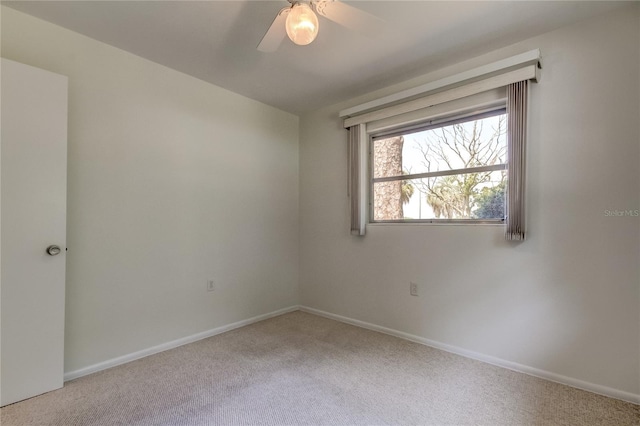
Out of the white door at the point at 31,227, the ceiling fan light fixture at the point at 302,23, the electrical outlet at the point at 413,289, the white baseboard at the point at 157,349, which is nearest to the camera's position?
the ceiling fan light fixture at the point at 302,23

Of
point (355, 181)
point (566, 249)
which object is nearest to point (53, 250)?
point (355, 181)

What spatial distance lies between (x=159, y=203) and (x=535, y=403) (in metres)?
3.00

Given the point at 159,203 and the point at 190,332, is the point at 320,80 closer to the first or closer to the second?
the point at 159,203

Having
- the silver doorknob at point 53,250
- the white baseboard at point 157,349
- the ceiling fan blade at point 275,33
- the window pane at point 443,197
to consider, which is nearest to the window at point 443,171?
the window pane at point 443,197

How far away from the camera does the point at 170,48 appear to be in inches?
92.0

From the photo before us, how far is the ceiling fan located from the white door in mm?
1439

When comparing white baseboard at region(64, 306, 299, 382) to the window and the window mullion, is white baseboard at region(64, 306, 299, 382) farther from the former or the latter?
the window mullion

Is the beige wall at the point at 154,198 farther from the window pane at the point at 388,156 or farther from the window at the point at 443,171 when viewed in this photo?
the window at the point at 443,171

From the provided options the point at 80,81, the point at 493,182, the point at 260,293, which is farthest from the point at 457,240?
the point at 80,81

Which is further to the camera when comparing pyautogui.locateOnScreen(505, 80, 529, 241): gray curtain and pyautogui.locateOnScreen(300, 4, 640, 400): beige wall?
pyautogui.locateOnScreen(505, 80, 529, 241): gray curtain

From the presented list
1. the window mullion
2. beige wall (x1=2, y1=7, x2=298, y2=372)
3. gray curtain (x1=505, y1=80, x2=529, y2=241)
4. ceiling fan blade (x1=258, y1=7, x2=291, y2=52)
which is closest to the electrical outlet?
gray curtain (x1=505, y1=80, x2=529, y2=241)

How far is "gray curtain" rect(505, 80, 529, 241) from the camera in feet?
7.12

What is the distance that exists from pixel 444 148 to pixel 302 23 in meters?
1.73

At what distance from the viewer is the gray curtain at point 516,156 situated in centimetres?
217
